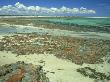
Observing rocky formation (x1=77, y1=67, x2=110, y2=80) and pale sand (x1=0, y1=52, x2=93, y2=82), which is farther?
rocky formation (x1=77, y1=67, x2=110, y2=80)

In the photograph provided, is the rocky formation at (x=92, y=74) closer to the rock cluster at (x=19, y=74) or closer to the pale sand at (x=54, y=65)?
the pale sand at (x=54, y=65)

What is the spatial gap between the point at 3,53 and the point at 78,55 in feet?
28.5

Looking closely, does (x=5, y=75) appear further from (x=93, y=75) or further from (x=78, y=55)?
(x=78, y=55)

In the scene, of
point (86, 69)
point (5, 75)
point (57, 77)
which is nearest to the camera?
point (5, 75)

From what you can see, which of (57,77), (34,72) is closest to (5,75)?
(34,72)

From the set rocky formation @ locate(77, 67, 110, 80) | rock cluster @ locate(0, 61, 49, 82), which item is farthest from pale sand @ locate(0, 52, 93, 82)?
rock cluster @ locate(0, 61, 49, 82)

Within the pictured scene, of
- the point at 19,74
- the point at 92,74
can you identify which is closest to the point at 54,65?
the point at 92,74

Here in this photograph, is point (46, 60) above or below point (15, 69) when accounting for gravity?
below

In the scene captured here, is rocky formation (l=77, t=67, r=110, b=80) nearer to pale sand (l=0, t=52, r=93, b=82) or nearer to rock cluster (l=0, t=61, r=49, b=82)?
pale sand (l=0, t=52, r=93, b=82)

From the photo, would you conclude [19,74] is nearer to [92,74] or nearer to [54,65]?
[54,65]

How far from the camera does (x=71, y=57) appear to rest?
2277 centimetres

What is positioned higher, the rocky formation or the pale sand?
the pale sand

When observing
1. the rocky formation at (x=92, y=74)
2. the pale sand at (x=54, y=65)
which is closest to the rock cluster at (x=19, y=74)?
the pale sand at (x=54, y=65)

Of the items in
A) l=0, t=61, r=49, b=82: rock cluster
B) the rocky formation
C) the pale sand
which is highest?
l=0, t=61, r=49, b=82: rock cluster
